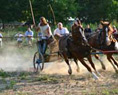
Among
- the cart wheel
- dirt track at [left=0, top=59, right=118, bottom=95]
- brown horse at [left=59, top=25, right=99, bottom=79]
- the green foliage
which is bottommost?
dirt track at [left=0, top=59, right=118, bottom=95]

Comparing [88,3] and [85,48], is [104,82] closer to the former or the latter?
→ [85,48]

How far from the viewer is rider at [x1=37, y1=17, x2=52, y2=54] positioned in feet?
46.5

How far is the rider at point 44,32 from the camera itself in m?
14.2

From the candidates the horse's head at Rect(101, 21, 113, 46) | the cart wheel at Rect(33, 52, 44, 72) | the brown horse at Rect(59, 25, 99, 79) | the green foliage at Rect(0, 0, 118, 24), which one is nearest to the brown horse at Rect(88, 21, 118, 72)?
the horse's head at Rect(101, 21, 113, 46)

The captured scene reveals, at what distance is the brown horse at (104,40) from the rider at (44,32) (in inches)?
64.7

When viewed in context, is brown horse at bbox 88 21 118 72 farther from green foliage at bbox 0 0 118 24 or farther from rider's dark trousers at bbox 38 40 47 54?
green foliage at bbox 0 0 118 24

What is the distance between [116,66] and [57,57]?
2.25m

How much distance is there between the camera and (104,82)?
36.3 ft

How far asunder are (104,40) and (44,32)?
2.58 m

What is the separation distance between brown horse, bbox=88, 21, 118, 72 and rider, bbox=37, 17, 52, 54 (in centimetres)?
164

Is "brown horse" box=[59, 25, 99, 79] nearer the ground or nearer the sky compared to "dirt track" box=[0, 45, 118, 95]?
nearer the sky

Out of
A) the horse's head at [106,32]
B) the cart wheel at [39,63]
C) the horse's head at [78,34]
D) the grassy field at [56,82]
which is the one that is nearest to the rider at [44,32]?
the cart wheel at [39,63]

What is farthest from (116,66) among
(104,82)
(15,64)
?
(15,64)

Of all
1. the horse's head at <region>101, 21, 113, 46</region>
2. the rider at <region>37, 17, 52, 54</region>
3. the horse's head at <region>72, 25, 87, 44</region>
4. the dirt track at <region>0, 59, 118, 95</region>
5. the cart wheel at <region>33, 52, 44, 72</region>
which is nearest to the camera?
the dirt track at <region>0, 59, 118, 95</region>
